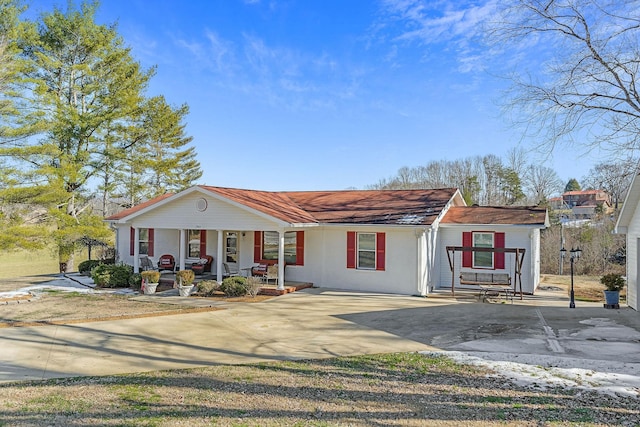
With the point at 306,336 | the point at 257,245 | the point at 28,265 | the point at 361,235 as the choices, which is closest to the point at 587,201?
the point at 361,235

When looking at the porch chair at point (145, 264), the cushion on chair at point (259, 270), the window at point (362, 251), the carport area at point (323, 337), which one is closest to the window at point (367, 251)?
the window at point (362, 251)

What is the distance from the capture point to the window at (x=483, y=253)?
55.7 ft

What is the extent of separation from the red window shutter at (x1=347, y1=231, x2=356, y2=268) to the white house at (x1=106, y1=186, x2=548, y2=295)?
4 centimetres

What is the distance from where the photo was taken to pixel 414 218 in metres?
15.9

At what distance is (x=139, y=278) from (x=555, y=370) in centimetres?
1454

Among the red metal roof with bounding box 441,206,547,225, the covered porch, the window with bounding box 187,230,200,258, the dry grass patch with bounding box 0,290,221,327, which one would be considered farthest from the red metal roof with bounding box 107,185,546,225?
the dry grass patch with bounding box 0,290,221,327

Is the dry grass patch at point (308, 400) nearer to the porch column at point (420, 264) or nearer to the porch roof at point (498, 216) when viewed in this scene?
the porch column at point (420, 264)

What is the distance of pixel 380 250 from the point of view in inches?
634

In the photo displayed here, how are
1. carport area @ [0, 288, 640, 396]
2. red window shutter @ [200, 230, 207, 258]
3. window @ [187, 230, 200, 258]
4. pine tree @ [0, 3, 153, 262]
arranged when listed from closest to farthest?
carport area @ [0, 288, 640, 396] < red window shutter @ [200, 230, 207, 258] < window @ [187, 230, 200, 258] < pine tree @ [0, 3, 153, 262]

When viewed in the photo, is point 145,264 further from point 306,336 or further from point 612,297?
point 612,297

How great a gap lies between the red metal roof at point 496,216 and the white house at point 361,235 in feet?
0.12

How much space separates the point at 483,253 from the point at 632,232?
5.21 metres

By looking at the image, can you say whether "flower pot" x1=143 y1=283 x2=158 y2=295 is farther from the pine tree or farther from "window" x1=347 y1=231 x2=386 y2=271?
the pine tree

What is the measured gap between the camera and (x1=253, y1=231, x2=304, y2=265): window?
692 inches
